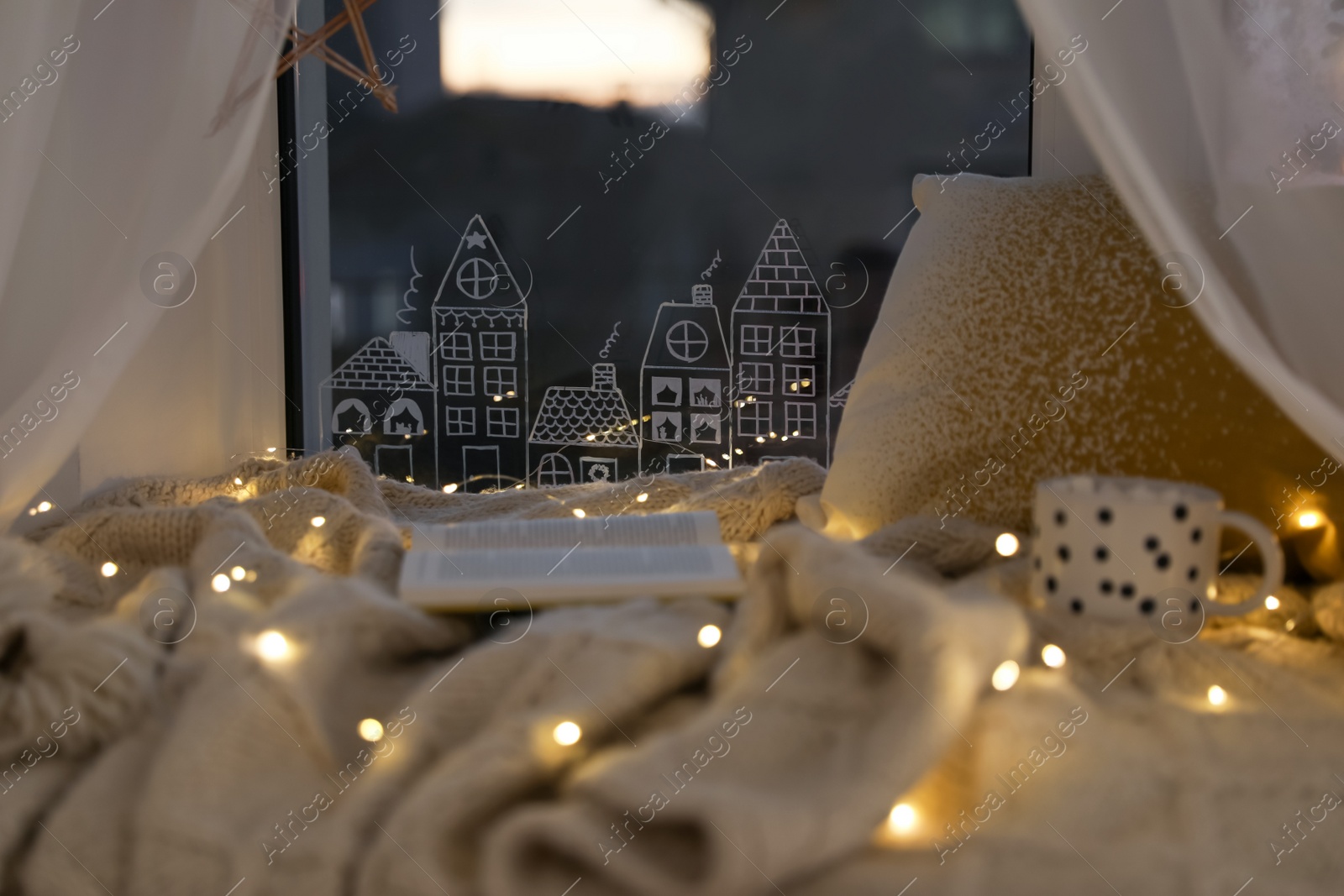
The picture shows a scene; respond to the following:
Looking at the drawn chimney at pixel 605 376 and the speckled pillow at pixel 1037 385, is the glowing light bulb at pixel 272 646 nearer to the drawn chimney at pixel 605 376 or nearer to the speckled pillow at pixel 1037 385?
the speckled pillow at pixel 1037 385

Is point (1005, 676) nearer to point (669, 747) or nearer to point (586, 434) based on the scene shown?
point (669, 747)

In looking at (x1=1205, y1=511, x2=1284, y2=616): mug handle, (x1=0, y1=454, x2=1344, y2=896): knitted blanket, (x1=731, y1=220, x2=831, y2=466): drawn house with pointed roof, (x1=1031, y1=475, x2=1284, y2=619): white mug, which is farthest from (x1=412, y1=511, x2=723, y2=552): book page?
(x1=731, y1=220, x2=831, y2=466): drawn house with pointed roof

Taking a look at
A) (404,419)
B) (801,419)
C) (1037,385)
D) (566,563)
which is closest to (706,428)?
(801,419)

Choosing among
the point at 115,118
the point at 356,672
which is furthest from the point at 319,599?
the point at 115,118

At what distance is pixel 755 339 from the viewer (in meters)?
1.88

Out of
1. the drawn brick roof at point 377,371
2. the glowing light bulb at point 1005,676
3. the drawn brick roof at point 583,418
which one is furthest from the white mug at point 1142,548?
the drawn brick roof at point 377,371

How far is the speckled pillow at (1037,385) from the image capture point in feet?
3.09

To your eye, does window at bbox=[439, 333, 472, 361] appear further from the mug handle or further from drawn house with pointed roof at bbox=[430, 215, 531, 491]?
the mug handle

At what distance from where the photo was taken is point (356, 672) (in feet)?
2.36

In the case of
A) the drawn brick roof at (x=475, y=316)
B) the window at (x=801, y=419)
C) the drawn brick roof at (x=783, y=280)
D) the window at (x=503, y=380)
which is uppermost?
the drawn brick roof at (x=783, y=280)

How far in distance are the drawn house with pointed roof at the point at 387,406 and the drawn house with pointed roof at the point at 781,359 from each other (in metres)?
0.59

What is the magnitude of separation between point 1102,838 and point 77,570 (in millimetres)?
854

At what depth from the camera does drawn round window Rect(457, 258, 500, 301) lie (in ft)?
6.44

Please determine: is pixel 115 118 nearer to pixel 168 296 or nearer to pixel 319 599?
pixel 168 296
